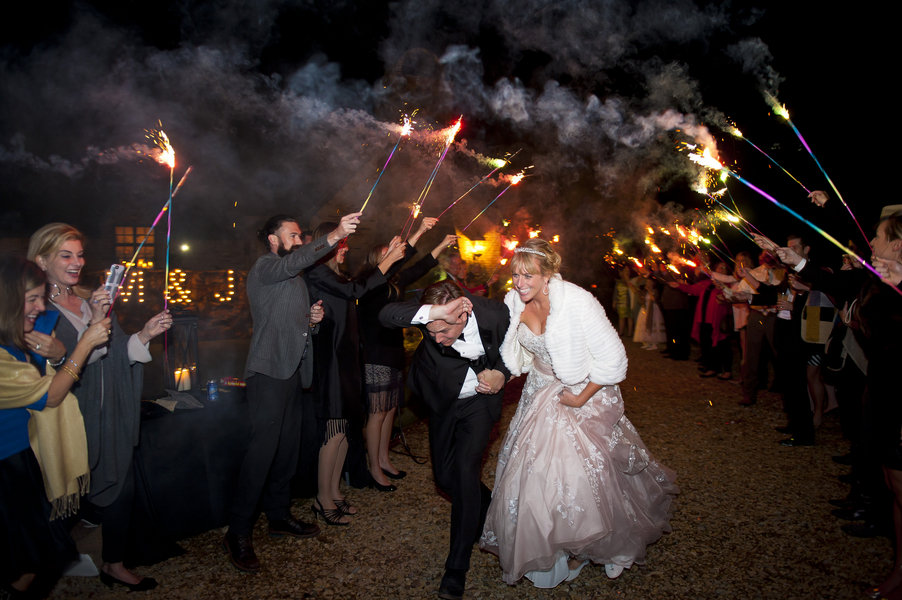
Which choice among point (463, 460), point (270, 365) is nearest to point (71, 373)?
point (270, 365)

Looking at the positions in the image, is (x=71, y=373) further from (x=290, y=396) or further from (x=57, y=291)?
(x=290, y=396)

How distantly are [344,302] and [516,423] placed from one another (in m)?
1.60

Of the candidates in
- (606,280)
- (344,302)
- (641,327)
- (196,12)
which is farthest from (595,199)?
(344,302)

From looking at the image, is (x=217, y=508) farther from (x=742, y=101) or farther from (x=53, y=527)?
(x=742, y=101)

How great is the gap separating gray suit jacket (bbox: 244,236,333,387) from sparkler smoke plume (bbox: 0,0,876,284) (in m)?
4.91

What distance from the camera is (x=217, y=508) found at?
12.3 ft

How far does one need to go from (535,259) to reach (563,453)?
46.5 inches

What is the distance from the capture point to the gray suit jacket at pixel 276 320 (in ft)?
10.9

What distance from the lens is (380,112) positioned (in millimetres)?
10078

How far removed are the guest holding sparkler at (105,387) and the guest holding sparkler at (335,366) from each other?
1.08 metres

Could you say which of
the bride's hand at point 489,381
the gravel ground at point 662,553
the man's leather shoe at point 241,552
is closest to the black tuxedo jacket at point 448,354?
the bride's hand at point 489,381

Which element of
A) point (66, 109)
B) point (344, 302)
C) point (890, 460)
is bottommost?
point (890, 460)

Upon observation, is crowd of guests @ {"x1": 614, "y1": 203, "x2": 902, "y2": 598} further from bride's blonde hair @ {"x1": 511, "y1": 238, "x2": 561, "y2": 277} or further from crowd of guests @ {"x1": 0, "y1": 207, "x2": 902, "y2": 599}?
bride's blonde hair @ {"x1": 511, "y1": 238, "x2": 561, "y2": 277}

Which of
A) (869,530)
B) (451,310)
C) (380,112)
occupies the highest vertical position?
(380,112)
